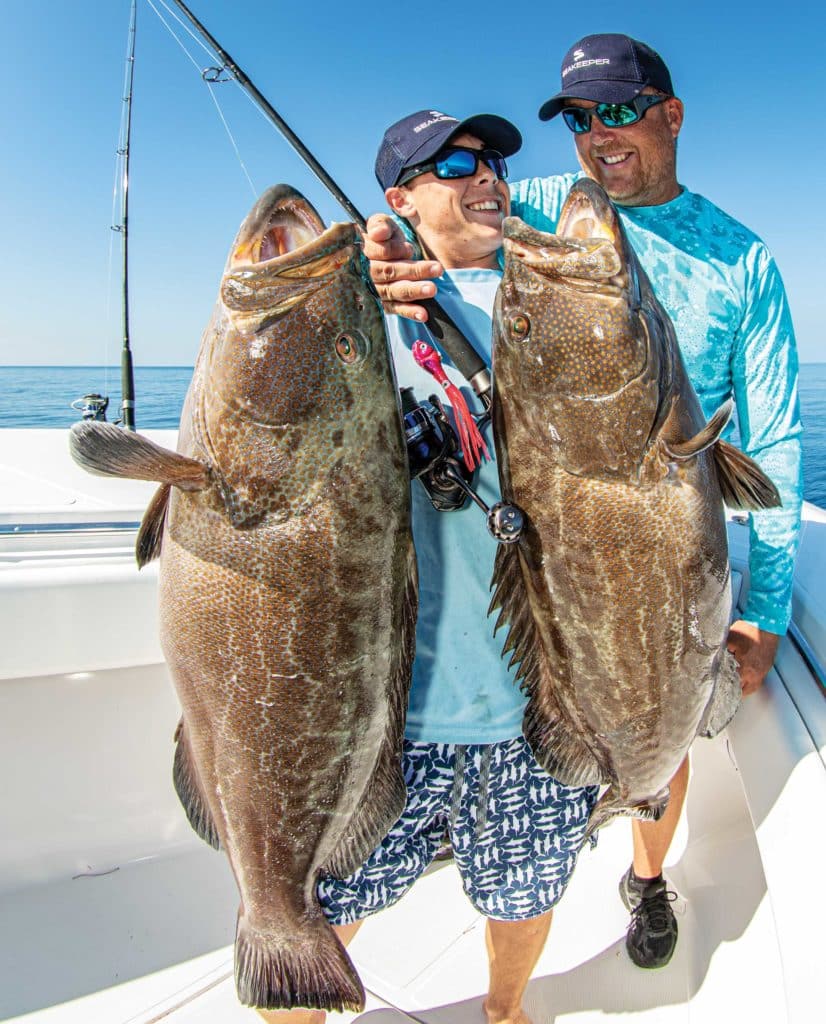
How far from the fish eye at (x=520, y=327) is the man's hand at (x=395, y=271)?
225 mm

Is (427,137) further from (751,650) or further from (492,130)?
(751,650)

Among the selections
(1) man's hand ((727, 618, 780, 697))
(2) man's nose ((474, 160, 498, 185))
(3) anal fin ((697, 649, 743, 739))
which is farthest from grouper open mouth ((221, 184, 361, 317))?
(1) man's hand ((727, 618, 780, 697))

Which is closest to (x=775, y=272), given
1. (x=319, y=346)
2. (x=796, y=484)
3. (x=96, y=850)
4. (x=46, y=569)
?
(x=796, y=484)

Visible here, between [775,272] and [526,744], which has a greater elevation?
[775,272]

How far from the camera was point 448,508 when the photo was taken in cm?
183

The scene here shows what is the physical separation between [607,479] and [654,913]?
6.92ft

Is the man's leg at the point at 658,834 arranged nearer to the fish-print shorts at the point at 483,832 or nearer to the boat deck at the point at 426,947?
the boat deck at the point at 426,947

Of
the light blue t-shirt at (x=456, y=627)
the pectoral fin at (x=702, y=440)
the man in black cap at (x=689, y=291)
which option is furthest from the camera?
the man in black cap at (x=689, y=291)

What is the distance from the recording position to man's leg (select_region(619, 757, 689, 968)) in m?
2.73

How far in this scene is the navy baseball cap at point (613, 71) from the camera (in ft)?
8.29

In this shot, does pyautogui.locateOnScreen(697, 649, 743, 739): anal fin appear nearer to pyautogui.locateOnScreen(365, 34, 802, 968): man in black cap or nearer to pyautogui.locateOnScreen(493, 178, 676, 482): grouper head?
pyautogui.locateOnScreen(365, 34, 802, 968): man in black cap

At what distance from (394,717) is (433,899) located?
6.20ft

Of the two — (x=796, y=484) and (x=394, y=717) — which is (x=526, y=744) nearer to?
(x=394, y=717)

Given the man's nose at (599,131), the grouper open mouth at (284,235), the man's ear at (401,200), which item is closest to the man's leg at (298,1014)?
the grouper open mouth at (284,235)
